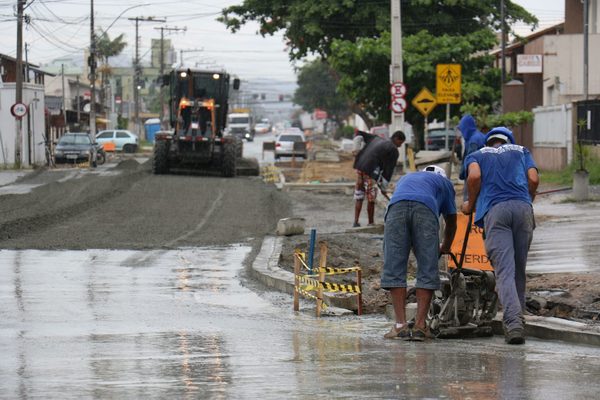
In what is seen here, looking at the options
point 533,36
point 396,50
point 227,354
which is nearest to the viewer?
point 227,354

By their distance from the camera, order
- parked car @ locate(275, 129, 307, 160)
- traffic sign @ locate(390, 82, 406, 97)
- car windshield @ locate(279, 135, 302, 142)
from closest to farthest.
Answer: traffic sign @ locate(390, 82, 406, 97), parked car @ locate(275, 129, 307, 160), car windshield @ locate(279, 135, 302, 142)

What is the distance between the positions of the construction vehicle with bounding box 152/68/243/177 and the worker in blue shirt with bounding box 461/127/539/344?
105ft

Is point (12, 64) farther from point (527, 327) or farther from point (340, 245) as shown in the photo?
point (527, 327)

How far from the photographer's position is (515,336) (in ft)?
33.3

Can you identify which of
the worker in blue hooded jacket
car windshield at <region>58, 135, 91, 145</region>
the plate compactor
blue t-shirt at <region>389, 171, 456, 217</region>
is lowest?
the plate compactor

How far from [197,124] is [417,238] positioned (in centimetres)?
3260

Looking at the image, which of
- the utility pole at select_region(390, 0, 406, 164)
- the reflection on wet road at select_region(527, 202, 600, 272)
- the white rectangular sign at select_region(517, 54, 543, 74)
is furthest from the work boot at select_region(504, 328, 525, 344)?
the white rectangular sign at select_region(517, 54, 543, 74)

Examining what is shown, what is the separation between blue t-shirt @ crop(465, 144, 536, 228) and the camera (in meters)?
10.7

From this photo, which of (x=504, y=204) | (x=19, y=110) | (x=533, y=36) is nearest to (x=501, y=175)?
(x=504, y=204)

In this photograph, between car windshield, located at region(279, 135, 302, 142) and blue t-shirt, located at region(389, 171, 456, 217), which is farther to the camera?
car windshield, located at region(279, 135, 302, 142)

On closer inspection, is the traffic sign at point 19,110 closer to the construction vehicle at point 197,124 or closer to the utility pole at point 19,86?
the utility pole at point 19,86

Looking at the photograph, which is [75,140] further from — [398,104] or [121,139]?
[398,104]

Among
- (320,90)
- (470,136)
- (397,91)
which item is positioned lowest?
(470,136)

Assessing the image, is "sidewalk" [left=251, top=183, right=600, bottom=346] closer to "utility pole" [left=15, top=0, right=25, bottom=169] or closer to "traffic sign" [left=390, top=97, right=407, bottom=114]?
"traffic sign" [left=390, top=97, right=407, bottom=114]
